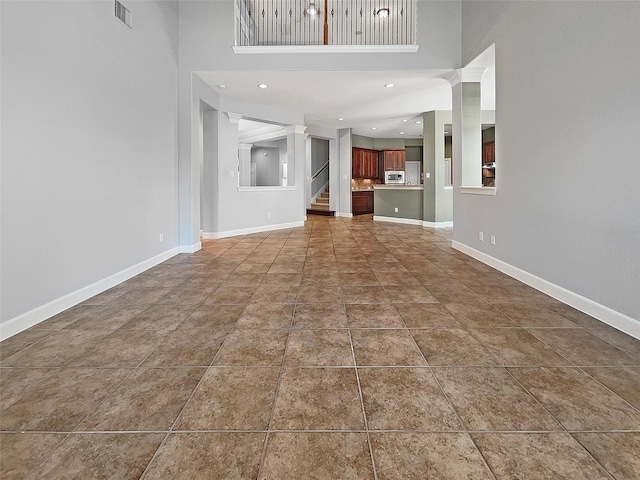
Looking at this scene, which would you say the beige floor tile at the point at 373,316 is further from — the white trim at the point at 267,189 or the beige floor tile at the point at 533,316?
the white trim at the point at 267,189

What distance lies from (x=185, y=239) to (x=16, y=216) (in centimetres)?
296

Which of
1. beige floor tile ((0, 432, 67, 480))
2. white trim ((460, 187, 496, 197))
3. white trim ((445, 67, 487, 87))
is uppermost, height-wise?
white trim ((445, 67, 487, 87))

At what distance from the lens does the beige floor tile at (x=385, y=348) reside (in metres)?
1.85

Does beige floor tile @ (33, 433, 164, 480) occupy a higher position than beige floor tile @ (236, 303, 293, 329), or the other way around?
beige floor tile @ (236, 303, 293, 329)

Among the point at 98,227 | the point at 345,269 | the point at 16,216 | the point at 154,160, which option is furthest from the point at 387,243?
the point at 16,216

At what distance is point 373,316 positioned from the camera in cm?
254

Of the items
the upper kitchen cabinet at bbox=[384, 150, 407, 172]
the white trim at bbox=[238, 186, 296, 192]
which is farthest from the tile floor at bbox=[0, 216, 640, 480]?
the upper kitchen cabinet at bbox=[384, 150, 407, 172]

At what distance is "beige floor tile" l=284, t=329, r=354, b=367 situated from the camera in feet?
6.05

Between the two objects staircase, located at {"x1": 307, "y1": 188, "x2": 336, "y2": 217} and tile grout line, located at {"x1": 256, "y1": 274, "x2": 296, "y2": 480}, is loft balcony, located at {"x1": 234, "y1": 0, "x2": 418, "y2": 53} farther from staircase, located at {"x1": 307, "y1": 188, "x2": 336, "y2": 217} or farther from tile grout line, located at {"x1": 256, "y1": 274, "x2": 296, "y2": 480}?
tile grout line, located at {"x1": 256, "y1": 274, "x2": 296, "y2": 480}

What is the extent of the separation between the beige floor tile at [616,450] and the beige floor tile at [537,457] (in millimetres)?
34

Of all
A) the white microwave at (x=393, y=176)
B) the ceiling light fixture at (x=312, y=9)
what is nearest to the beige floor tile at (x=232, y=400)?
the ceiling light fixture at (x=312, y=9)

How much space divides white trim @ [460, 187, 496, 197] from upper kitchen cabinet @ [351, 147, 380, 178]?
6.55 metres

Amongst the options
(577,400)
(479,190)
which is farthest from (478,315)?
(479,190)

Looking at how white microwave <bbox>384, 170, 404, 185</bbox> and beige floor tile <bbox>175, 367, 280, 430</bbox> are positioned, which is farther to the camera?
white microwave <bbox>384, 170, 404, 185</bbox>
